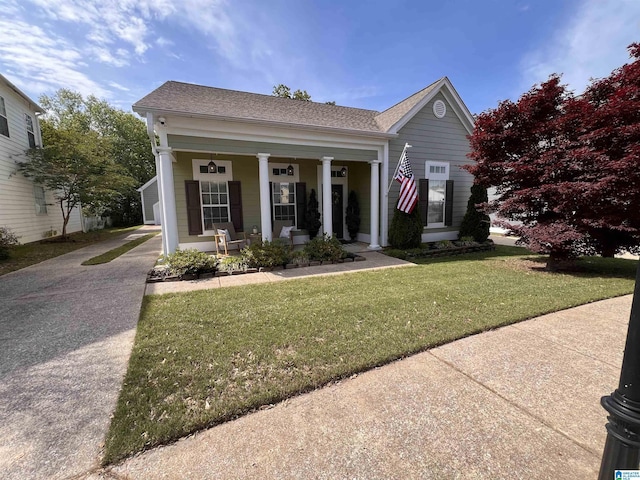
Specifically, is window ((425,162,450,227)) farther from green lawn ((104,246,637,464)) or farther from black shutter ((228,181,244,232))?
black shutter ((228,181,244,232))

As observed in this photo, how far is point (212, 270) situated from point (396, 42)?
29.2 feet

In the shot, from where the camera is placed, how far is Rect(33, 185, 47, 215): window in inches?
464

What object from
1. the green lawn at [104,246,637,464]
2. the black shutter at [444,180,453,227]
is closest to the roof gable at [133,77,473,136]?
the black shutter at [444,180,453,227]

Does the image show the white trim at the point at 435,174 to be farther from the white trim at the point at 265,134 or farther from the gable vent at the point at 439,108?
the white trim at the point at 265,134

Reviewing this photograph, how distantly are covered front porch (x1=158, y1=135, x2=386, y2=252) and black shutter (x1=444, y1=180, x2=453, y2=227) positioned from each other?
2.84m

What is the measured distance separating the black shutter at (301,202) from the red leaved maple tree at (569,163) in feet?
17.0

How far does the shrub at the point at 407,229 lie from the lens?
8352mm

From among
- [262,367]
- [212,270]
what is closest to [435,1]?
[212,270]

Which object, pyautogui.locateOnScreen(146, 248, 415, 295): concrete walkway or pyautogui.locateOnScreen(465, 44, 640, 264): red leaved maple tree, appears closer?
pyautogui.locateOnScreen(465, 44, 640, 264): red leaved maple tree

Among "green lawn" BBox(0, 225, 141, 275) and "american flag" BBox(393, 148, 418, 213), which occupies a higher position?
"american flag" BBox(393, 148, 418, 213)

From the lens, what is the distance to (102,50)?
27.7 feet

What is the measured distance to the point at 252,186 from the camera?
8.85m

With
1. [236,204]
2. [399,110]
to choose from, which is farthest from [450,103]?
[236,204]

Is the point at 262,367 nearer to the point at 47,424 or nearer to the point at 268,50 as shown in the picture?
the point at 47,424
